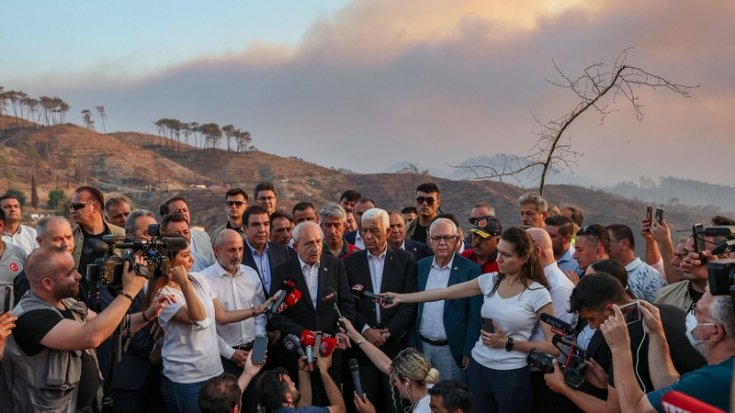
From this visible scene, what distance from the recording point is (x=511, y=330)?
553 centimetres

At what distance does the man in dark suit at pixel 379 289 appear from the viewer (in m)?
6.52

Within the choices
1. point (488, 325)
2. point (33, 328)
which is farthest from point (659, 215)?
point (33, 328)

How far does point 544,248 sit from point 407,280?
1520mm

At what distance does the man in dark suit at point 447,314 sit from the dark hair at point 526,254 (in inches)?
26.4

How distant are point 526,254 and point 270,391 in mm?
2432

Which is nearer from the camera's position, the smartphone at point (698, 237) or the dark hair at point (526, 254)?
the smartphone at point (698, 237)

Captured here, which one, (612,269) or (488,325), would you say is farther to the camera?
(488,325)

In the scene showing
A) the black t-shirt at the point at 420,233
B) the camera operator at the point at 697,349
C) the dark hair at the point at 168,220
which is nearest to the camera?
the camera operator at the point at 697,349

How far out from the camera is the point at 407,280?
22.4 feet

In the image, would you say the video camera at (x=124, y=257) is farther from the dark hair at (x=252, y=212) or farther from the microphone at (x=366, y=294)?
the dark hair at (x=252, y=212)

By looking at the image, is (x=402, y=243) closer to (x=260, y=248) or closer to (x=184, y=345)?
(x=260, y=248)

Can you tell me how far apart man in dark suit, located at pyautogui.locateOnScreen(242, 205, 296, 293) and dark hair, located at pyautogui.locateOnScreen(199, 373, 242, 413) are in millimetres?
2380

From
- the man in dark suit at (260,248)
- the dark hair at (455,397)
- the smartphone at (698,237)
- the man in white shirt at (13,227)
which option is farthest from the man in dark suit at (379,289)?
the man in white shirt at (13,227)

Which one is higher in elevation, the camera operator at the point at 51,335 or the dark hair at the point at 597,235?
the dark hair at the point at 597,235
